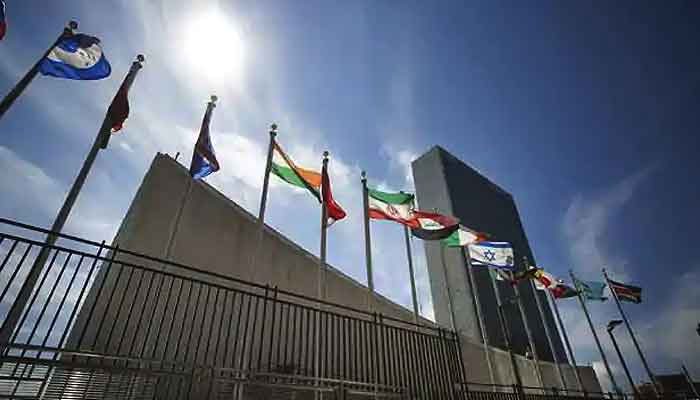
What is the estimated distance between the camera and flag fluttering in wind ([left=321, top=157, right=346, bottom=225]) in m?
11.1

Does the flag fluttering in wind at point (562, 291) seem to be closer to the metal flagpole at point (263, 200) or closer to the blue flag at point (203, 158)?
the metal flagpole at point (263, 200)

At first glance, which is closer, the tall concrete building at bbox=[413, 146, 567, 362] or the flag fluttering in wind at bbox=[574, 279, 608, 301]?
the flag fluttering in wind at bbox=[574, 279, 608, 301]

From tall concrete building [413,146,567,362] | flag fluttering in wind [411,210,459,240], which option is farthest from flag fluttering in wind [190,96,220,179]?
tall concrete building [413,146,567,362]

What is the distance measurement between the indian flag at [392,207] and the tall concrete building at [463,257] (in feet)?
72.8

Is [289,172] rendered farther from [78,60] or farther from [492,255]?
[492,255]

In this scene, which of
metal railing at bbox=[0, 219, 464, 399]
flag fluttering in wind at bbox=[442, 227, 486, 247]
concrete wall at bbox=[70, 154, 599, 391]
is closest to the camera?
metal railing at bbox=[0, 219, 464, 399]

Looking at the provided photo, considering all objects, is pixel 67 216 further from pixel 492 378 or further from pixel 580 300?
pixel 580 300

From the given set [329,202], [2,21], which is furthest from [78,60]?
[329,202]

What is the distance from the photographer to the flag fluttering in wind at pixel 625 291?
21.5m

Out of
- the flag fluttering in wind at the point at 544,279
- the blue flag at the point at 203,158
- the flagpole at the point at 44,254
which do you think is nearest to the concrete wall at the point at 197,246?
the blue flag at the point at 203,158

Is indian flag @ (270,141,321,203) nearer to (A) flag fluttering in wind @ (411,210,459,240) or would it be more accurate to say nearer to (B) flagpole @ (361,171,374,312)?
(B) flagpole @ (361,171,374,312)

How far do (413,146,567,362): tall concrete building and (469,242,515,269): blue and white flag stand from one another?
1706 cm

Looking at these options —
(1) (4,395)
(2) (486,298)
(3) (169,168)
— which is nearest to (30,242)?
(1) (4,395)

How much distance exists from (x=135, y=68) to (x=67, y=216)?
4331 mm
